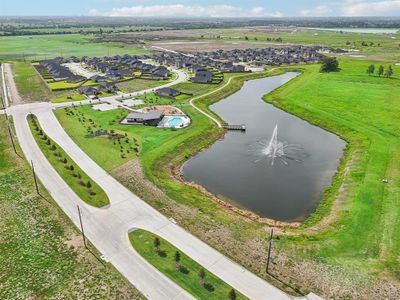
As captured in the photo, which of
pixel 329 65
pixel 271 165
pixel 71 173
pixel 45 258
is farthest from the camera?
pixel 329 65

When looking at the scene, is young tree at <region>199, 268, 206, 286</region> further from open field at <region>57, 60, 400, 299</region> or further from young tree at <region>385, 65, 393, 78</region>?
young tree at <region>385, 65, 393, 78</region>

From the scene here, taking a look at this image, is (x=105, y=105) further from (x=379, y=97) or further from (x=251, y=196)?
(x=379, y=97)

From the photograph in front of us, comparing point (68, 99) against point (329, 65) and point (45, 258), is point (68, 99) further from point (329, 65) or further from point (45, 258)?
point (329, 65)

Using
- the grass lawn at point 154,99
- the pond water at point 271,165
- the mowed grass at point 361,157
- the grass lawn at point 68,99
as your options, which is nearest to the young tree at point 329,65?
the mowed grass at point 361,157

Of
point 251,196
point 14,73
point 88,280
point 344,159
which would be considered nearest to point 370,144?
point 344,159

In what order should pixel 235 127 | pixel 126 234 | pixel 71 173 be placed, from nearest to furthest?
pixel 126 234 → pixel 71 173 → pixel 235 127

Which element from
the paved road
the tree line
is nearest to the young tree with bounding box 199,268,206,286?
the paved road

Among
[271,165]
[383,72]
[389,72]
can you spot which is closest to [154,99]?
[271,165]
